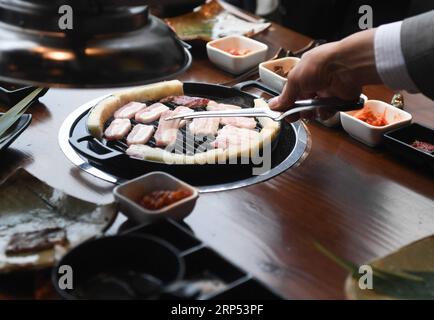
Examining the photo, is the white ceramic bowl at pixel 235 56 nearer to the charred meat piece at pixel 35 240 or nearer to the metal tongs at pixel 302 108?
the metal tongs at pixel 302 108

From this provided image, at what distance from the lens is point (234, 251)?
182cm

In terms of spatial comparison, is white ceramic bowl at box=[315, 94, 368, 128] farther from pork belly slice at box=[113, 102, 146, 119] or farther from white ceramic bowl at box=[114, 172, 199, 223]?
white ceramic bowl at box=[114, 172, 199, 223]

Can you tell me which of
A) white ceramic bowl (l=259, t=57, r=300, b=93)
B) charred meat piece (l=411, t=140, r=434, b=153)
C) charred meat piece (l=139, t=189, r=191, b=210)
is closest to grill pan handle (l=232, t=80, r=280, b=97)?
white ceramic bowl (l=259, t=57, r=300, b=93)

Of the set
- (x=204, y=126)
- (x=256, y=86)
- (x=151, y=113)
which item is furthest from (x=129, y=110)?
(x=256, y=86)

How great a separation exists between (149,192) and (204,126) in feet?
2.28

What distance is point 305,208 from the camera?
2080 mm

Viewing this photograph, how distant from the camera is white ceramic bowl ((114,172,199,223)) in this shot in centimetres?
178

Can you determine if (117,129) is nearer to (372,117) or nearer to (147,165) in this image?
(147,165)

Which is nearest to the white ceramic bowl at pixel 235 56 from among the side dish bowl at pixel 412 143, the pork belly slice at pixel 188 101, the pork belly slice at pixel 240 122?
the pork belly slice at pixel 188 101

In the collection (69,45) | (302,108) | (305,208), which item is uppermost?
(69,45)

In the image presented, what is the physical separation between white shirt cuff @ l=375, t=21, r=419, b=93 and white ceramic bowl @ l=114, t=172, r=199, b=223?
2.65 ft

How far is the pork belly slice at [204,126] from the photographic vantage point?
8.27 ft
